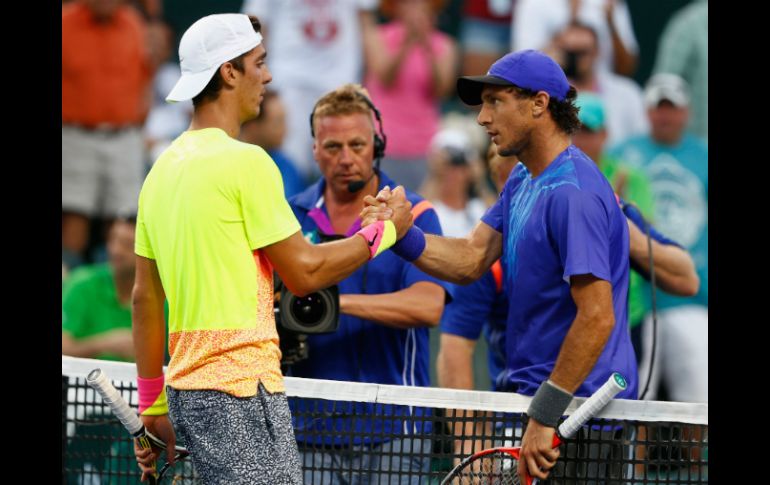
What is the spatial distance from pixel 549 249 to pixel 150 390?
1587mm

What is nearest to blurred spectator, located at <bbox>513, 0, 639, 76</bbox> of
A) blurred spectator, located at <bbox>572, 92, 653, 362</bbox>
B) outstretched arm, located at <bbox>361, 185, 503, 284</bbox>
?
blurred spectator, located at <bbox>572, 92, 653, 362</bbox>

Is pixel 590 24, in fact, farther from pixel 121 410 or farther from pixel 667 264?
pixel 121 410

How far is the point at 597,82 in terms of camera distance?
34.9 feet

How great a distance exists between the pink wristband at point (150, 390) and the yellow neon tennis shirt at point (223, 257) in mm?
371

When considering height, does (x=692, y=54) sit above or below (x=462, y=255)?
above

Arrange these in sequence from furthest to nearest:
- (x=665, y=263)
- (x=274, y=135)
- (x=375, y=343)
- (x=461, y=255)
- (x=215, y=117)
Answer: (x=274, y=135) → (x=665, y=263) → (x=375, y=343) → (x=461, y=255) → (x=215, y=117)

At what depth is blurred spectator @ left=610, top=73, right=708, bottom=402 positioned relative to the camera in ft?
32.0

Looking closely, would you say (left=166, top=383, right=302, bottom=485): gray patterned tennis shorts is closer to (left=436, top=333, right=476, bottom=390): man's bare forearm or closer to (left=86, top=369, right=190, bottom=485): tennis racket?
(left=86, top=369, right=190, bottom=485): tennis racket

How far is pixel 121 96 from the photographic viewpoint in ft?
34.9

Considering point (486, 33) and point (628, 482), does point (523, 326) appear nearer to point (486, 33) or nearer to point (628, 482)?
point (628, 482)

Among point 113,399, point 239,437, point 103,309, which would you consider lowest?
point 239,437

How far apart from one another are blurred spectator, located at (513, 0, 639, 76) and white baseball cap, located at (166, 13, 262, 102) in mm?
6109

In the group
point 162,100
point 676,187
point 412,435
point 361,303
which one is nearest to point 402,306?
point 361,303

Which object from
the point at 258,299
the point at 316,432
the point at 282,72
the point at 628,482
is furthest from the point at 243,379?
the point at 282,72
